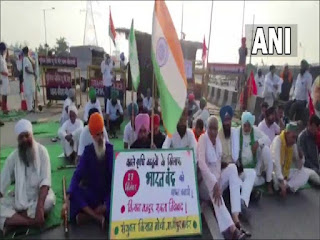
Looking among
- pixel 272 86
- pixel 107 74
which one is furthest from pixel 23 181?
pixel 107 74

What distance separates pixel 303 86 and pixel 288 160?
4627 mm

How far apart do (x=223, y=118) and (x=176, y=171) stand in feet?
4.84

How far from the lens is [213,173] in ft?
14.9

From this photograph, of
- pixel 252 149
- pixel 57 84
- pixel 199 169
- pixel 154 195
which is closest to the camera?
pixel 154 195

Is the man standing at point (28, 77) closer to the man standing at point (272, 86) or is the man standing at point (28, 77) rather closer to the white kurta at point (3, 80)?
the white kurta at point (3, 80)

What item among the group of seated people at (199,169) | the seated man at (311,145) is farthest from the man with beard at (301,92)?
the group of seated people at (199,169)

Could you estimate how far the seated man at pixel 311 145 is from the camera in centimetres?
599

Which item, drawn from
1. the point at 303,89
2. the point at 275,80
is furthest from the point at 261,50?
the point at 303,89

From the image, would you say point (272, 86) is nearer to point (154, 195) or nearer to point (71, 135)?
point (71, 135)

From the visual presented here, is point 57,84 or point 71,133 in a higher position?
point 57,84

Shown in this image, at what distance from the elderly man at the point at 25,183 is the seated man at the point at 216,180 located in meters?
1.82

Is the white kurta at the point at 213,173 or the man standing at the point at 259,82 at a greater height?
the man standing at the point at 259,82

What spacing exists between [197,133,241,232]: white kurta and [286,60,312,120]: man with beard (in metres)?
5.79

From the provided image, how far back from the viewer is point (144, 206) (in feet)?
12.6
